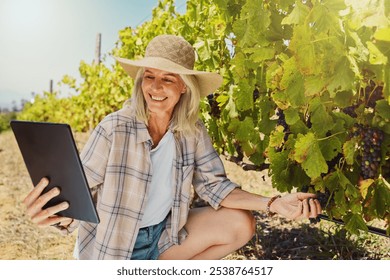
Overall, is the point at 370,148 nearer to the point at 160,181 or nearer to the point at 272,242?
the point at 160,181

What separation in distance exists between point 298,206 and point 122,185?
27.4 inches

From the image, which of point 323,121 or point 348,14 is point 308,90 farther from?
point 348,14

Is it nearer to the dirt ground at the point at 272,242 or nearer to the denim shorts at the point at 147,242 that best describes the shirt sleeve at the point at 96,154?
the denim shorts at the point at 147,242

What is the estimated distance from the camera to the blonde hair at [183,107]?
2.27 metres

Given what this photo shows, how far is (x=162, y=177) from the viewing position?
231 centimetres

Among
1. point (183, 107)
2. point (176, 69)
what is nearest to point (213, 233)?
point (183, 107)

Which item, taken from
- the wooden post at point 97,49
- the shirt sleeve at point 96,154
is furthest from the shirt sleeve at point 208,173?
the wooden post at point 97,49

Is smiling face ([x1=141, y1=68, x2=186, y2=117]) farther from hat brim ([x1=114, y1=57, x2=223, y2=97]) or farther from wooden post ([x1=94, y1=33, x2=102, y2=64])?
wooden post ([x1=94, y1=33, x2=102, y2=64])

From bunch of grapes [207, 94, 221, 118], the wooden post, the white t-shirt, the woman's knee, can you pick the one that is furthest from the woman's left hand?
the wooden post

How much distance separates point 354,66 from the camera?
1.55 metres

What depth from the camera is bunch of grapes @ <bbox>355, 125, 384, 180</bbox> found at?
172 centimetres

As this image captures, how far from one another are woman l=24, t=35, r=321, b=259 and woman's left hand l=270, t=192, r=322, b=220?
25mm
